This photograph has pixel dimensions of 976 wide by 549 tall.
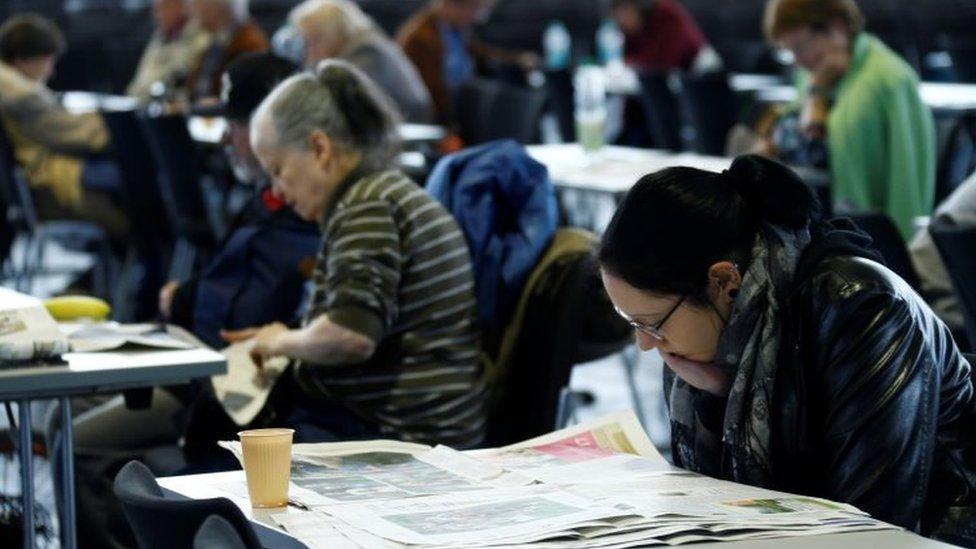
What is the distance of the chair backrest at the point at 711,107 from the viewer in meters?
7.07

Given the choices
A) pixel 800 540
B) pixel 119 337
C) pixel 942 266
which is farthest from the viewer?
Result: pixel 942 266

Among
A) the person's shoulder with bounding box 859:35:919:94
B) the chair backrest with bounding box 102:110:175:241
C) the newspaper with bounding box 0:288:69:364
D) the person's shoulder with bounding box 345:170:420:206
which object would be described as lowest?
the chair backrest with bounding box 102:110:175:241

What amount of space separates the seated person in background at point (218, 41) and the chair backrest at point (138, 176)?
75 centimetres

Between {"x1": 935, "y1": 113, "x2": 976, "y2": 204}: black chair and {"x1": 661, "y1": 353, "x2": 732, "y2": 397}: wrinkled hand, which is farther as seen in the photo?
{"x1": 935, "y1": 113, "x2": 976, "y2": 204}: black chair

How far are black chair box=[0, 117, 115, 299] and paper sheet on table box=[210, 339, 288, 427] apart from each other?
3.59 meters

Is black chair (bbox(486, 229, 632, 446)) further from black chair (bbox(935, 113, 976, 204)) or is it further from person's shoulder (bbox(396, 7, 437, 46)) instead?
person's shoulder (bbox(396, 7, 437, 46))

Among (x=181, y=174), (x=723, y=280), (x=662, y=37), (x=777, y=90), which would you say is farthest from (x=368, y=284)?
(x=662, y=37)

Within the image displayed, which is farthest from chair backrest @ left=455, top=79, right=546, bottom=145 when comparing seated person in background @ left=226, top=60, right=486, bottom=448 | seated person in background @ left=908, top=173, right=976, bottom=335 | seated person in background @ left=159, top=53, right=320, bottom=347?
seated person in background @ left=226, top=60, right=486, bottom=448

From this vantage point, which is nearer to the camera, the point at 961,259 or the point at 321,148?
the point at 961,259

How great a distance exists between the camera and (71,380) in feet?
8.76

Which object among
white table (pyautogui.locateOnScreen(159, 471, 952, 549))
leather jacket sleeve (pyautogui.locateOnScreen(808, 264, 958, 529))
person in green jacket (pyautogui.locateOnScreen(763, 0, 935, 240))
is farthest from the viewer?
person in green jacket (pyautogui.locateOnScreen(763, 0, 935, 240))

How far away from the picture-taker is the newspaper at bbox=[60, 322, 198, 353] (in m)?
2.95

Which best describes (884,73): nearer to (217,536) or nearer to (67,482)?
(67,482)

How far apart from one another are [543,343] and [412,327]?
0.77ft
